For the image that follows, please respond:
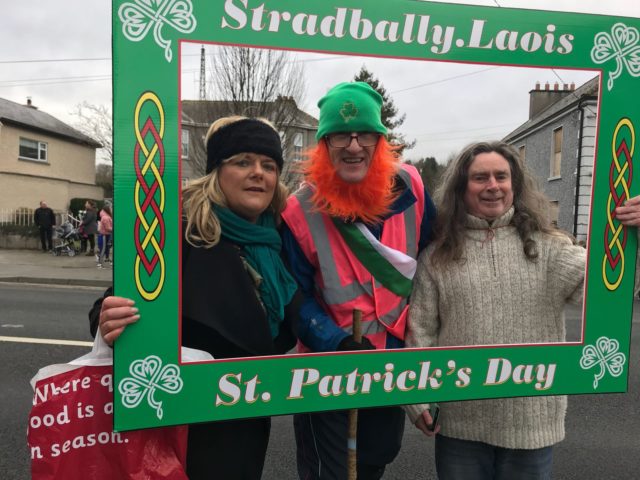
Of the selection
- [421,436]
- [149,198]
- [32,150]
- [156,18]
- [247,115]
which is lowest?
[421,436]

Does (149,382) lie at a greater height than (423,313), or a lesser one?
lesser

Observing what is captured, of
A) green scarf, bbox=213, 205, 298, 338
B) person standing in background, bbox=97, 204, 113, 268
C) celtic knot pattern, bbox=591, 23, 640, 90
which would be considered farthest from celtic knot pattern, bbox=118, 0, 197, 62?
person standing in background, bbox=97, 204, 113, 268

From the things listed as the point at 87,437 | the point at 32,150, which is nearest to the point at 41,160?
the point at 32,150

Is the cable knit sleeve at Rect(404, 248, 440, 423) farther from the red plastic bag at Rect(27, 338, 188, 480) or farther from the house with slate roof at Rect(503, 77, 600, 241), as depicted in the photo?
the red plastic bag at Rect(27, 338, 188, 480)

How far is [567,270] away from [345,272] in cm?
78

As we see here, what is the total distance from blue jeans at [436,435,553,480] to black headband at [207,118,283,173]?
1276 mm

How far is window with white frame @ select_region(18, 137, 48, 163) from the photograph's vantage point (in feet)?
72.7

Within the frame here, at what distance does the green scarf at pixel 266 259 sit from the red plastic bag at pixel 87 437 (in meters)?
0.49

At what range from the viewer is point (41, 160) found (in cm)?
2303

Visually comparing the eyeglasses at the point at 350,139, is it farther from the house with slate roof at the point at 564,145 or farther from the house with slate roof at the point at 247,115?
the house with slate roof at the point at 564,145

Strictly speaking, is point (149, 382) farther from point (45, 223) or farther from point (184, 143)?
point (45, 223)

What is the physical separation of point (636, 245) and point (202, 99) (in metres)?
1.56

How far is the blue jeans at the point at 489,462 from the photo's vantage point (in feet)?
5.93

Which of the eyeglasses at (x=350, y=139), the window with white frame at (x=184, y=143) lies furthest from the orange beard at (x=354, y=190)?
the window with white frame at (x=184, y=143)
